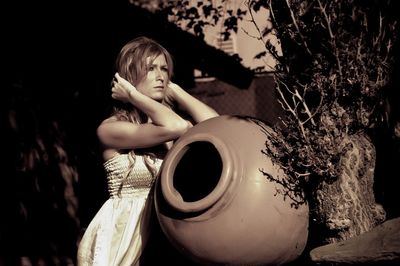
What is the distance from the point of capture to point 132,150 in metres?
3.05

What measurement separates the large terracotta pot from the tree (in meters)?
0.09

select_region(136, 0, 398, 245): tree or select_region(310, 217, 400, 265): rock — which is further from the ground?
select_region(136, 0, 398, 245): tree

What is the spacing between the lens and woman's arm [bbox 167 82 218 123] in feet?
10.9

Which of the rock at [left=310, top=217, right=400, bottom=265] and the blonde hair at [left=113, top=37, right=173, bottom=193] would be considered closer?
the rock at [left=310, top=217, right=400, bottom=265]

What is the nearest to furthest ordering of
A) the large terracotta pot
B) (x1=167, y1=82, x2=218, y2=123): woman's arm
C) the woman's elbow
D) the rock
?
1. the rock
2. the large terracotta pot
3. the woman's elbow
4. (x1=167, y1=82, x2=218, y2=123): woman's arm

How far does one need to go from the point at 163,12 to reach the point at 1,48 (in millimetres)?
1645

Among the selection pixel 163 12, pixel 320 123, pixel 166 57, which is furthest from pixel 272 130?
pixel 163 12

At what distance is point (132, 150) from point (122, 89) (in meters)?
0.34

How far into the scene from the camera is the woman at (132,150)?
2.90 m

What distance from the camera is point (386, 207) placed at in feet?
9.25

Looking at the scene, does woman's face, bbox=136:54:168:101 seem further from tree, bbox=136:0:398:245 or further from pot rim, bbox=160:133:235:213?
tree, bbox=136:0:398:245

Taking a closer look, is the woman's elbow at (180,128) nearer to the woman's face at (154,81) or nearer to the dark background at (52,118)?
the woman's face at (154,81)

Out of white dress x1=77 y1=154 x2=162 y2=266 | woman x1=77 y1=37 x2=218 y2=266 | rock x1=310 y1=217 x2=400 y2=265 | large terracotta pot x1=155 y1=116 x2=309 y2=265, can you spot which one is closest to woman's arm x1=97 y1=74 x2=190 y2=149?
woman x1=77 y1=37 x2=218 y2=266

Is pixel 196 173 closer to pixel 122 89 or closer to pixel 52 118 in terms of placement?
pixel 122 89
